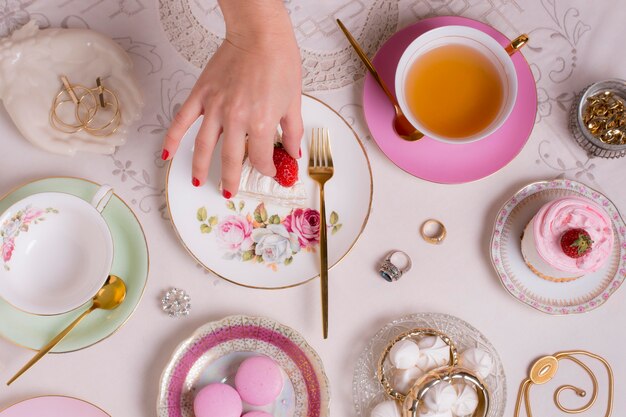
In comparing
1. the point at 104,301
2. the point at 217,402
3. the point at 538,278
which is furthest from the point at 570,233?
the point at 104,301

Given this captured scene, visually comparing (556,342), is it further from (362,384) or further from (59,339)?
(59,339)

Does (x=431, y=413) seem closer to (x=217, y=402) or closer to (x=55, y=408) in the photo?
(x=217, y=402)

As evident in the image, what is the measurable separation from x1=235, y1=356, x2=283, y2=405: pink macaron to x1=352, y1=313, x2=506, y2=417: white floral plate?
143mm

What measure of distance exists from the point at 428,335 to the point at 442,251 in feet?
0.49

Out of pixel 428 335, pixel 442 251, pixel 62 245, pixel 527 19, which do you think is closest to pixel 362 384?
pixel 428 335

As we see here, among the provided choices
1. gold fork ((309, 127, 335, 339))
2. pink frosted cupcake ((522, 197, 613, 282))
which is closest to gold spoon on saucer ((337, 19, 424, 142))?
gold fork ((309, 127, 335, 339))

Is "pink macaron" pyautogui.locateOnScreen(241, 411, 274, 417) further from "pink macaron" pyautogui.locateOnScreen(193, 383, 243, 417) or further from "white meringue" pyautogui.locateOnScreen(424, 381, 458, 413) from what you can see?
"white meringue" pyautogui.locateOnScreen(424, 381, 458, 413)

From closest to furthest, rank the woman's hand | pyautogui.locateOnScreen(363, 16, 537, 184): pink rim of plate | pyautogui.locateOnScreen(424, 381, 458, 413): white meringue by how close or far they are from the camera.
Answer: the woman's hand
pyautogui.locateOnScreen(424, 381, 458, 413): white meringue
pyautogui.locateOnScreen(363, 16, 537, 184): pink rim of plate

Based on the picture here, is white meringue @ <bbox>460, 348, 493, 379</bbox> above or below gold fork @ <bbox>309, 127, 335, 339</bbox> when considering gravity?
below

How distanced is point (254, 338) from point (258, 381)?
0.24 feet

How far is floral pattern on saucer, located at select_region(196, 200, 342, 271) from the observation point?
1068mm

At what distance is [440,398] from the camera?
996mm

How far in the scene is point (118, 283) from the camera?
104cm

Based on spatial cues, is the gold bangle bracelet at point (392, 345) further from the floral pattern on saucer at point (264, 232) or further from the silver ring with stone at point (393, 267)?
the floral pattern on saucer at point (264, 232)
